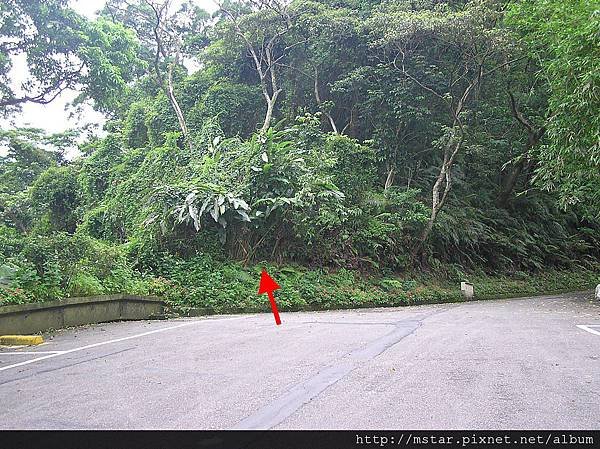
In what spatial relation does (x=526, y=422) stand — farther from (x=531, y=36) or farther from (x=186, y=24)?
(x=186, y=24)

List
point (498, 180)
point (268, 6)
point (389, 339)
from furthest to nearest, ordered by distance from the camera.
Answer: point (498, 180), point (268, 6), point (389, 339)

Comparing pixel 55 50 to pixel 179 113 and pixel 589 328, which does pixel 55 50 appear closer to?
pixel 179 113

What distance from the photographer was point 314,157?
17828 mm

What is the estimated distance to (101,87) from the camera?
1569 centimetres

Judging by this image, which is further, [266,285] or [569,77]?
[266,285]

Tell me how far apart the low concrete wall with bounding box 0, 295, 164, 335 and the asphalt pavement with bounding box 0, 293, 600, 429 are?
84 cm

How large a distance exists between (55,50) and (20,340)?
9151 mm

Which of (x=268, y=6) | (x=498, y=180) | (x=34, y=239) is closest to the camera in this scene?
(x=34, y=239)

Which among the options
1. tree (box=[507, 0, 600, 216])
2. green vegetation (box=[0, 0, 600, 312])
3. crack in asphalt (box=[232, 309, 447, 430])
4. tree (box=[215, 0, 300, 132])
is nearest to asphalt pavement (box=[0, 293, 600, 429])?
crack in asphalt (box=[232, 309, 447, 430])

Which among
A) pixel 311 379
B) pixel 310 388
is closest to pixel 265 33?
pixel 311 379

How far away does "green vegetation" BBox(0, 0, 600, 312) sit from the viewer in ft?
46.9

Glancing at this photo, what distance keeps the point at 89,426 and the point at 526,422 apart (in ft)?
10.5

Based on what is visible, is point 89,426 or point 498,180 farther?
point 498,180

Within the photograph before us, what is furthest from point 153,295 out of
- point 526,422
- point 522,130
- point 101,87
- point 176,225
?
point 522,130
